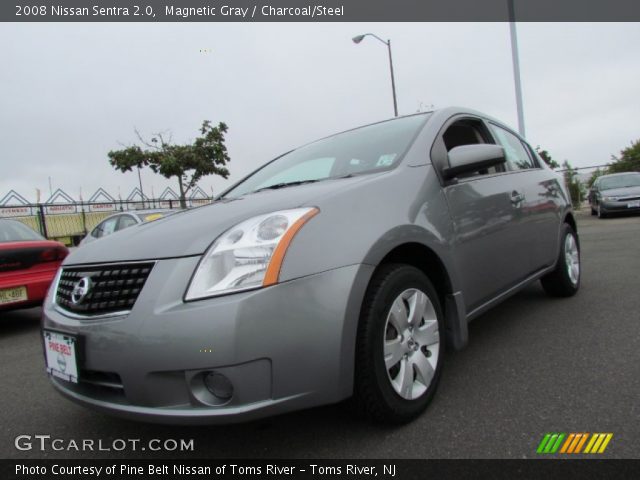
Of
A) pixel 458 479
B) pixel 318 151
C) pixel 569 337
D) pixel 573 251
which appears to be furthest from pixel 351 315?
pixel 573 251

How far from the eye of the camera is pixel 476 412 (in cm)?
192

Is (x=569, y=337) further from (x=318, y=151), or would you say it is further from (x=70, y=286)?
(x=70, y=286)

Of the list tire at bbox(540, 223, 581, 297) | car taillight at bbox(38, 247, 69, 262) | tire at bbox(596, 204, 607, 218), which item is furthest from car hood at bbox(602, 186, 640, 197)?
car taillight at bbox(38, 247, 69, 262)

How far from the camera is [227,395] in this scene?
1.48 m

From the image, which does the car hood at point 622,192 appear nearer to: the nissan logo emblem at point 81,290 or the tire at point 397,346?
the tire at point 397,346

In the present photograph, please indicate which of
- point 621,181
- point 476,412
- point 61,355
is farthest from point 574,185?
point 61,355

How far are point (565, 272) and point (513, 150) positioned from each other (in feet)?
3.70

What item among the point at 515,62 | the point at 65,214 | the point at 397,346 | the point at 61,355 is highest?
the point at 515,62

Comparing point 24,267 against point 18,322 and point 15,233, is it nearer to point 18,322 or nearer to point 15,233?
point 15,233

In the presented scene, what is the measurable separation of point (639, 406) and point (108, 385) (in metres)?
2.12

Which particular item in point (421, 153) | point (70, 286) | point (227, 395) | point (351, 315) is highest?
point (421, 153)

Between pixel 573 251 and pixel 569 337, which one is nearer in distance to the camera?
pixel 569 337

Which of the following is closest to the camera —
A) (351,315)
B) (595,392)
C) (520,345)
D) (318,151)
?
(351,315)

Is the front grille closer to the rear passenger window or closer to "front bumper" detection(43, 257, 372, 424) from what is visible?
"front bumper" detection(43, 257, 372, 424)
